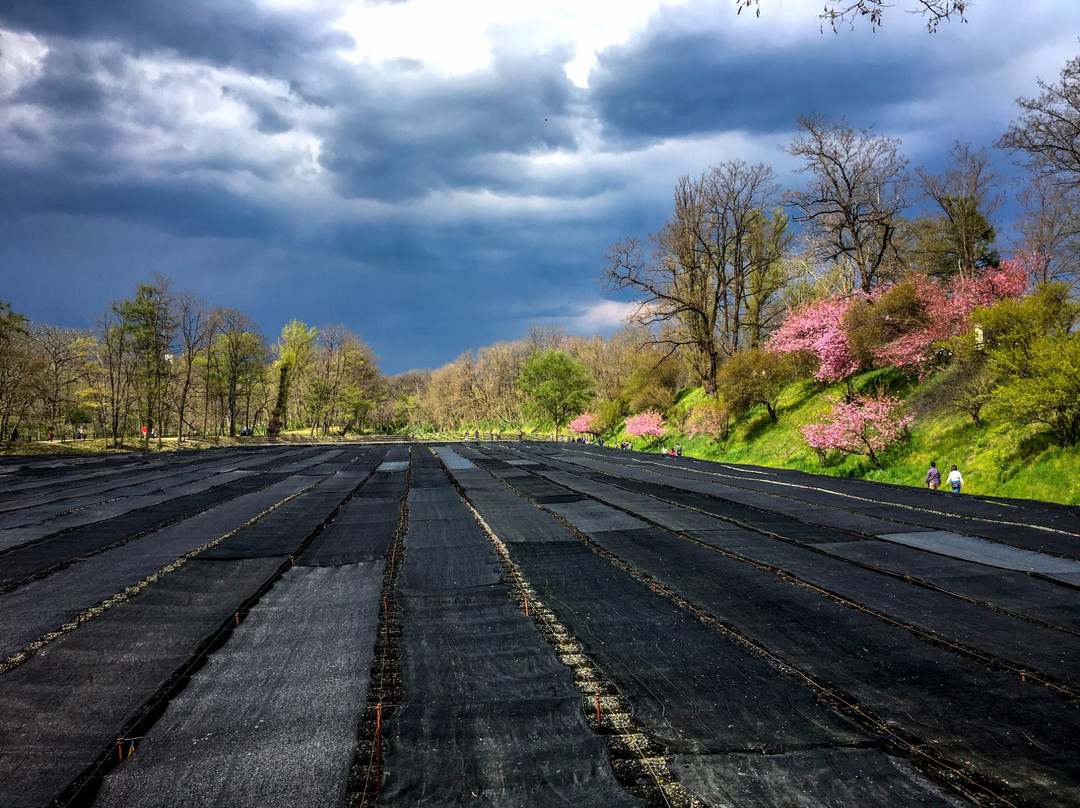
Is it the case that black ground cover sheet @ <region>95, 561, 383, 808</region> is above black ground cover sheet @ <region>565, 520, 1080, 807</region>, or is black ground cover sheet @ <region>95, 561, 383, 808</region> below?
below

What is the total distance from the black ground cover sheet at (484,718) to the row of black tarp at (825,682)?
65 cm

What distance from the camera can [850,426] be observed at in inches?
875

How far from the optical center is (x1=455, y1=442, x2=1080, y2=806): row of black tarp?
421 cm

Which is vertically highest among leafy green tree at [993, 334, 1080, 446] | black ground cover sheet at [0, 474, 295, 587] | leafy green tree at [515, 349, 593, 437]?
leafy green tree at [515, 349, 593, 437]

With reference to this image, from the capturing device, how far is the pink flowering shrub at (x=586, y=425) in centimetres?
5841

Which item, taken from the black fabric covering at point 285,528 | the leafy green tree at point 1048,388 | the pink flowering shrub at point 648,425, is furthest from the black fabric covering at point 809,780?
the pink flowering shrub at point 648,425

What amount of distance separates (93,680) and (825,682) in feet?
22.7

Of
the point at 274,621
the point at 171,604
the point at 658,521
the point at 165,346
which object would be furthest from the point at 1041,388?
the point at 165,346

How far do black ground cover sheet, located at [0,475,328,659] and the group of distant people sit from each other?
19370 mm

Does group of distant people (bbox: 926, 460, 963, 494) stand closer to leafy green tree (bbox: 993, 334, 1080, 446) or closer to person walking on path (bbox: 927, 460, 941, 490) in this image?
person walking on path (bbox: 927, 460, 941, 490)

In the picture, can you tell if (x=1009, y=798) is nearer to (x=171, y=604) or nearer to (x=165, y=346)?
(x=171, y=604)

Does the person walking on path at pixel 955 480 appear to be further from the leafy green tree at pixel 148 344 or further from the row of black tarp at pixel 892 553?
the leafy green tree at pixel 148 344

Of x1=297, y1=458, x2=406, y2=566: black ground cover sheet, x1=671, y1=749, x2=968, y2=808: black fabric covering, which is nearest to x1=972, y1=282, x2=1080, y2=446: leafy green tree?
x1=671, y1=749, x2=968, y2=808: black fabric covering

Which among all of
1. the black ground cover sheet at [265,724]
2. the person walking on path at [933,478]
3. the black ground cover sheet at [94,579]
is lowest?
the black ground cover sheet at [94,579]
